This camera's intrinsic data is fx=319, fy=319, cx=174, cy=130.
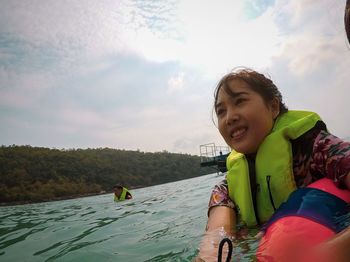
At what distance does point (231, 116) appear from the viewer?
7.93 ft

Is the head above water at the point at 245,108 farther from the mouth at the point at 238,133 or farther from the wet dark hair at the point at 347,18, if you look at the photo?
the wet dark hair at the point at 347,18

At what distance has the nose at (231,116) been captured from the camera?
241 cm

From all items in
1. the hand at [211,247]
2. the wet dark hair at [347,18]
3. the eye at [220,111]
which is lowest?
the hand at [211,247]

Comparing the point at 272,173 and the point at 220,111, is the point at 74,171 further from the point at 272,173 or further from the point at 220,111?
the point at 272,173

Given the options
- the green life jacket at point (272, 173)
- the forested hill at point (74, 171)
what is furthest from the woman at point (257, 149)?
→ the forested hill at point (74, 171)

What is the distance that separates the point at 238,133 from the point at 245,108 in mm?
205

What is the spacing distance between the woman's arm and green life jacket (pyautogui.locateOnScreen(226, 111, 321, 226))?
4.5 inches

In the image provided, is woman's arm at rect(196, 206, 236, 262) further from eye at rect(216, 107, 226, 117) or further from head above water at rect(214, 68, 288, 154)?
eye at rect(216, 107, 226, 117)

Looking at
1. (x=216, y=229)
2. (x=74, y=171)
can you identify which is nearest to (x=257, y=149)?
(x=216, y=229)

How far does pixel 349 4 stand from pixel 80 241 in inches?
183

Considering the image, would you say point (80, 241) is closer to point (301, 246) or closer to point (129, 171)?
point (301, 246)

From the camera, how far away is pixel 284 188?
2275mm

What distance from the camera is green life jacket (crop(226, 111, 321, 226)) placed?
2.29 m

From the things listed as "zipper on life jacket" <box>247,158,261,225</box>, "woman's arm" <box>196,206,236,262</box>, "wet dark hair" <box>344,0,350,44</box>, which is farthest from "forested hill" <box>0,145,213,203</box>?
"wet dark hair" <box>344,0,350,44</box>
